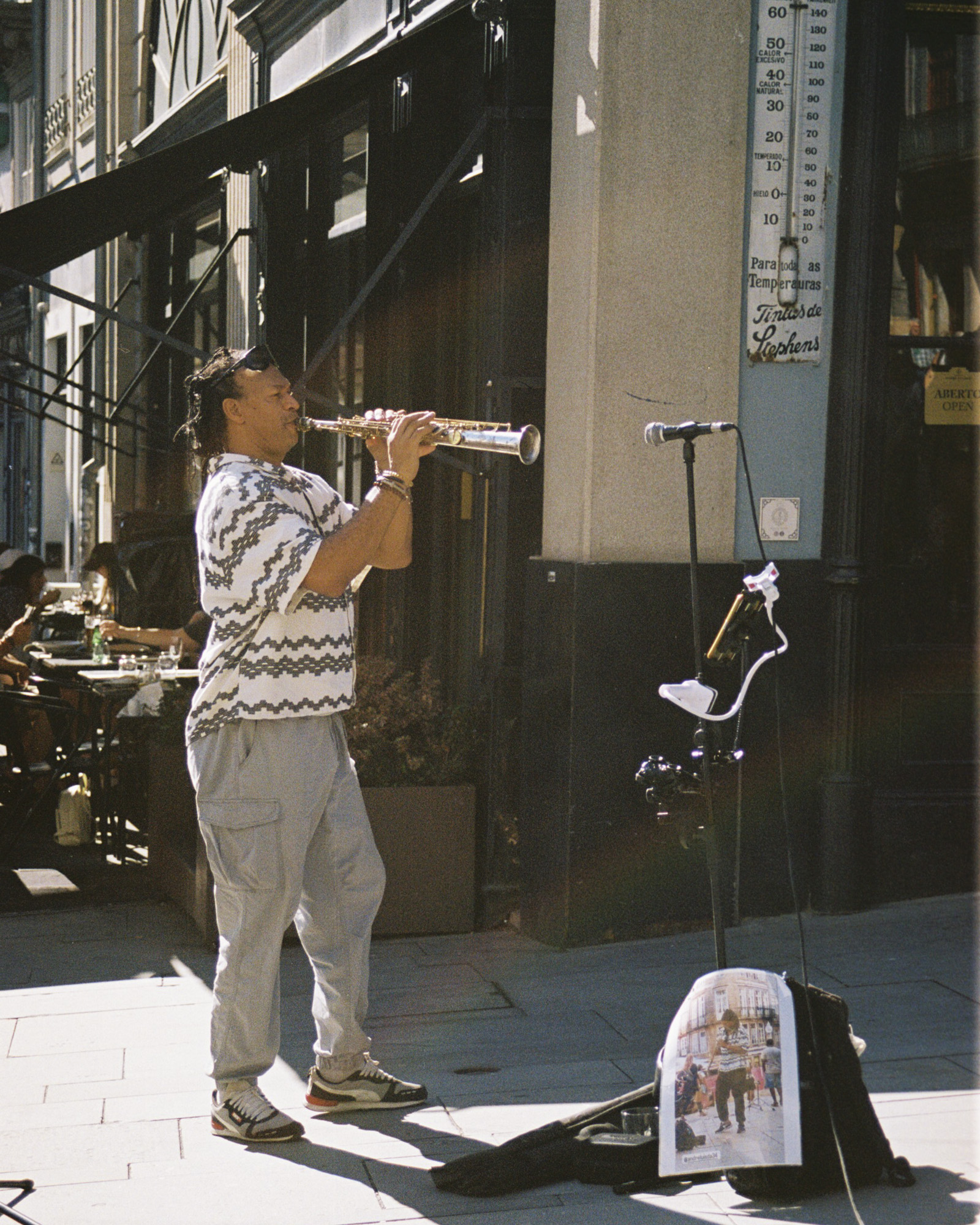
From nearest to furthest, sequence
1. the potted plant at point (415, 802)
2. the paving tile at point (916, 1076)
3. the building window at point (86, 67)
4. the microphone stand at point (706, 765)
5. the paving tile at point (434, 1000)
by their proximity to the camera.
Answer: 1. the microphone stand at point (706, 765)
2. the paving tile at point (916, 1076)
3. the paving tile at point (434, 1000)
4. the potted plant at point (415, 802)
5. the building window at point (86, 67)

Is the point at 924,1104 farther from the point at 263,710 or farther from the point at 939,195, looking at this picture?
the point at 939,195

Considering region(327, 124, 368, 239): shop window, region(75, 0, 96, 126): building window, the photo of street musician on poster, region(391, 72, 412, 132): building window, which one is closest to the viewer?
the photo of street musician on poster

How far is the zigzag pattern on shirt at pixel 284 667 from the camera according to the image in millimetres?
4250

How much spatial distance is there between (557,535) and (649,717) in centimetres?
81

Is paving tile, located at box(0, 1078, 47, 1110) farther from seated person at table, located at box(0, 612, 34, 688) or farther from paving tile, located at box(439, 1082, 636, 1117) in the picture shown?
seated person at table, located at box(0, 612, 34, 688)

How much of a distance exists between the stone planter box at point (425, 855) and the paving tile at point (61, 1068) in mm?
1512

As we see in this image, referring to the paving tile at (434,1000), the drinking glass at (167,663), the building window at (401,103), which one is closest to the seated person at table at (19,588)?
the drinking glass at (167,663)

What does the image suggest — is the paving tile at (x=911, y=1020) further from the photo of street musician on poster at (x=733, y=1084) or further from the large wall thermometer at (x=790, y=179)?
the large wall thermometer at (x=790, y=179)

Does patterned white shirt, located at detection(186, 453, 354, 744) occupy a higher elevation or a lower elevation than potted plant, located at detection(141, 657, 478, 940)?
higher

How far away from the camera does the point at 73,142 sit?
1994 cm

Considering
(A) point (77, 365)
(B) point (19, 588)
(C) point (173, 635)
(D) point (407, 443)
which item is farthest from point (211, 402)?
(A) point (77, 365)

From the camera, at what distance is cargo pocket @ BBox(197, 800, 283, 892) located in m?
4.23

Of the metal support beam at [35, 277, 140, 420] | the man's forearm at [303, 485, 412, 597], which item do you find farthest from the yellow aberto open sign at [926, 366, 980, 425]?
the metal support beam at [35, 277, 140, 420]

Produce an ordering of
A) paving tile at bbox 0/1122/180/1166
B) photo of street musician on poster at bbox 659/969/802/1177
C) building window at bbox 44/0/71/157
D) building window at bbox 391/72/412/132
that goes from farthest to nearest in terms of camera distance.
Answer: building window at bbox 44/0/71/157 → building window at bbox 391/72/412/132 → paving tile at bbox 0/1122/180/1166 → photo of street musician on poster at bbox 659/969/802/1177
